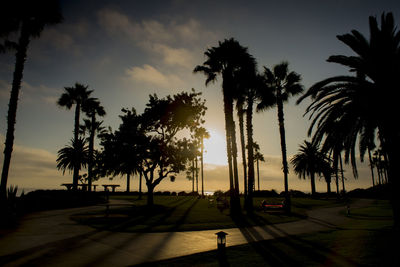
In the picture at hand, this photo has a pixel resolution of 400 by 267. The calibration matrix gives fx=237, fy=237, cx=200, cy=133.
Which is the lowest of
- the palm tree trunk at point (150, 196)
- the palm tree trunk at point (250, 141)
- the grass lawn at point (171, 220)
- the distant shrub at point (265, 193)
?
the distant shrub at point (265, 193)

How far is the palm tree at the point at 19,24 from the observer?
606 inches

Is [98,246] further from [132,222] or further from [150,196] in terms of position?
[150,196]

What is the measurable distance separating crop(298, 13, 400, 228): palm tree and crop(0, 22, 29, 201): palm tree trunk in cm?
1802

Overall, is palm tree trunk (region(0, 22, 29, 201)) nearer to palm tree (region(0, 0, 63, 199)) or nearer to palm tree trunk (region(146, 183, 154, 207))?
palm tree (region(0, 0, 63, 199))

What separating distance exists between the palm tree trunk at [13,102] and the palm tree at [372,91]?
59.1 feet

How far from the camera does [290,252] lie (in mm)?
7559

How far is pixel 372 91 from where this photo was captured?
1059 cm

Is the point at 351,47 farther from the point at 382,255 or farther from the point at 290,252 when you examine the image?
the point at 290,252

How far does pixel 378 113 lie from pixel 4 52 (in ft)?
76.4

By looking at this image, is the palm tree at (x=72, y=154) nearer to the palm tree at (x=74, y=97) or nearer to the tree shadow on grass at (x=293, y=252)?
the palm tree at (x=74, y=97)

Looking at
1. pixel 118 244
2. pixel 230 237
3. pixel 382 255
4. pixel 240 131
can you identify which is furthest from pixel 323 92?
pixel 240 131

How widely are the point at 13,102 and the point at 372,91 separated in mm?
20746

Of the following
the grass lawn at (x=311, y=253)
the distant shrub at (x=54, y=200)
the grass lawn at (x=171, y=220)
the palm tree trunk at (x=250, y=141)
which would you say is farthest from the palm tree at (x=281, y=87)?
the distant shrub at (x=54, y=200)

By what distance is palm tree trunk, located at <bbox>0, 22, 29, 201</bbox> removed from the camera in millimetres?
14502
